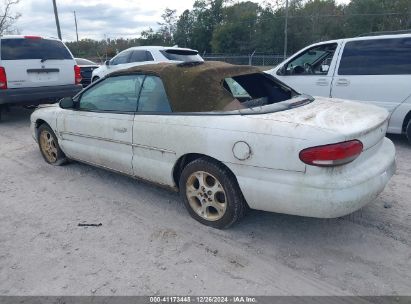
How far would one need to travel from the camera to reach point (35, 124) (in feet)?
17.5

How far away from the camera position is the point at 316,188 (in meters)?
2.63

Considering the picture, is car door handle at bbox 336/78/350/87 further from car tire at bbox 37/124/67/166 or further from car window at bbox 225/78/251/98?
car tire at bbox 37/124/67/166

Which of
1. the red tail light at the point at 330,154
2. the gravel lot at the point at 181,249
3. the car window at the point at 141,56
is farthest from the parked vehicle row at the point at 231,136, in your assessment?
the car window at the point at 141,56

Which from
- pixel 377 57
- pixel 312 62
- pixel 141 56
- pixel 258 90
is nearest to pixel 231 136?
Result: pixel 258 90

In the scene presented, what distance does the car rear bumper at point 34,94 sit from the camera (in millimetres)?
7328

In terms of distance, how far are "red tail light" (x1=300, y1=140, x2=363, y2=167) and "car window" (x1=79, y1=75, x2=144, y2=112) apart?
195cm

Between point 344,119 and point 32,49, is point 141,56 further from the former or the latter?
point 344,119

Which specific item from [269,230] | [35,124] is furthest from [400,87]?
[35,124]

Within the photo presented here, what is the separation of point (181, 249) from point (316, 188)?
1.23 m

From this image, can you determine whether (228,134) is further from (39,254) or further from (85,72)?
(85,72)

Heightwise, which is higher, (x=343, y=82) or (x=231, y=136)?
(x=343, y=82)

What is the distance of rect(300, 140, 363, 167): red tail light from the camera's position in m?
2.57

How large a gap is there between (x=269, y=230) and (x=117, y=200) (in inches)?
69.1

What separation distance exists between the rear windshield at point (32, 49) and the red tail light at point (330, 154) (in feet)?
22.9
